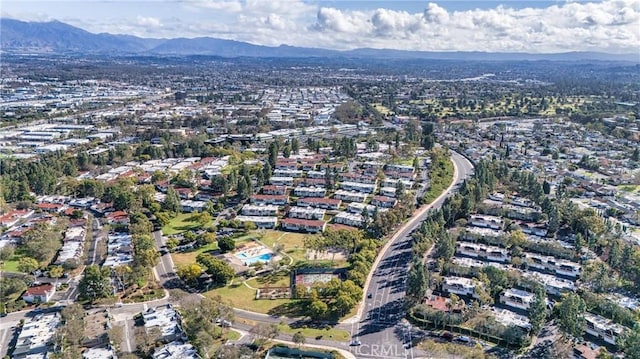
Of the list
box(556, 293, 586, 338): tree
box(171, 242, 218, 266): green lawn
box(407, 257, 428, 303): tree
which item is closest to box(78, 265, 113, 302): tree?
box(171, 242, 218, 266): green lawn

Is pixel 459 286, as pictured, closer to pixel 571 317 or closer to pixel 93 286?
pixel 571 317

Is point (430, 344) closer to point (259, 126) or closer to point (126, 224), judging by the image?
point (126, 224)

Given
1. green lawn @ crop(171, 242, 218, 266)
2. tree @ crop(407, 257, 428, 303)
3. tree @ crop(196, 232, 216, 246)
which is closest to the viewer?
tree @ crop(407, 257, 428, 303)

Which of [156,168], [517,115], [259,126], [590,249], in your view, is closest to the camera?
[590,249]

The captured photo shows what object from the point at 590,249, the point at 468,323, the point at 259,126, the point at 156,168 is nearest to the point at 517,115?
the point at 259,126

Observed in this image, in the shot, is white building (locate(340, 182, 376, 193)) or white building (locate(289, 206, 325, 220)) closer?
white building (locate(289, 206, 325, 220))

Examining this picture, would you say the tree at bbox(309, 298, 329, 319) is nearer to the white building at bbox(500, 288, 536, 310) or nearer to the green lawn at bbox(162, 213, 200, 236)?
the white building at bbox(500, 288, 536, 310)

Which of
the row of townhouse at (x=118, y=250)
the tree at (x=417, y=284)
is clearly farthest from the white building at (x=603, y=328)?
the row of townhouse at (x=118, y=250)
